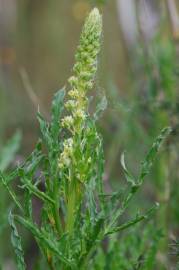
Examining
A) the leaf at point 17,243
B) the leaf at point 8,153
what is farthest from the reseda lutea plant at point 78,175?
the leaf at point 8,153

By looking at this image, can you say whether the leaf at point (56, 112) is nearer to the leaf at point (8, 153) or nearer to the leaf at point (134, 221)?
the leaf at point (134, 221)

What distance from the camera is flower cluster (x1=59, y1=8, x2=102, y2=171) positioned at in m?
0.66

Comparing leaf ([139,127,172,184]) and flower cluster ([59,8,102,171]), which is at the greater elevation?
flower cluster ([59,8,102,171])

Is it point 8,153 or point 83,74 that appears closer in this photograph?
point 83,74

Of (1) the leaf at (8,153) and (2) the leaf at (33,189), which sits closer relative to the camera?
(2) the leaf at (33,189)

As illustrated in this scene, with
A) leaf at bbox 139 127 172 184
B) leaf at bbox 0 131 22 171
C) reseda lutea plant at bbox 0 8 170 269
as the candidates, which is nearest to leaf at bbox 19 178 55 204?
reseda lutea plant at bbox 0 8 170 269

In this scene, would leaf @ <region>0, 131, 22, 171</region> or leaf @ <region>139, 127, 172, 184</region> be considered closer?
leaf @ <region>139, 127, 172, 184</region>

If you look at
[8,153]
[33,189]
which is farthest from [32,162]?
[8,153]

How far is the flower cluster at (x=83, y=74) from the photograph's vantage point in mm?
657

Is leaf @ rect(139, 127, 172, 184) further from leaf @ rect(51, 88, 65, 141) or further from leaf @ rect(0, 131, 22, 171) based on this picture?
leaf @ rect(0, 131, 22, 171)

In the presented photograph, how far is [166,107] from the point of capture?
4.59 ft

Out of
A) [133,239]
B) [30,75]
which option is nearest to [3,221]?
[133,239]

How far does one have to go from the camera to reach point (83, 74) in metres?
0.66

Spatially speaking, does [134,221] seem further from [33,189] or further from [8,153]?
[8,153]
